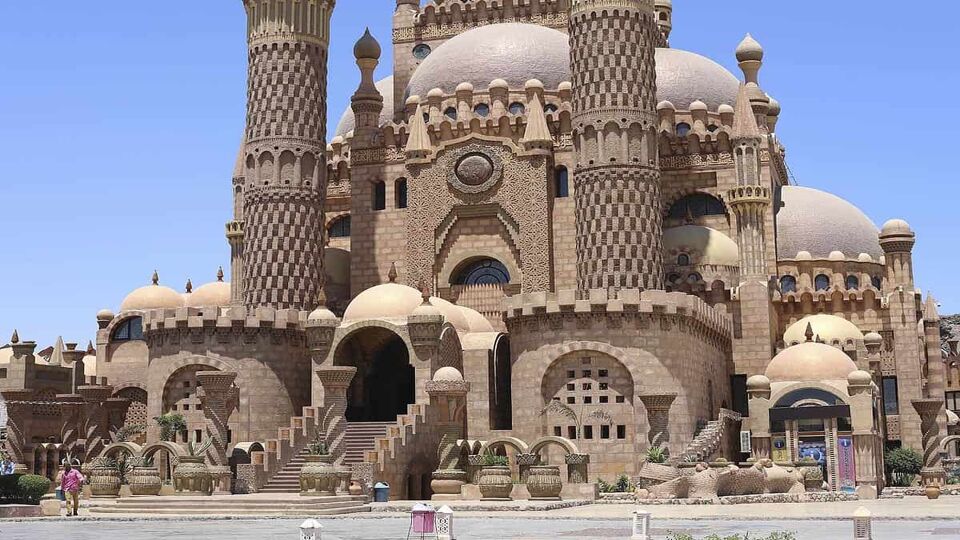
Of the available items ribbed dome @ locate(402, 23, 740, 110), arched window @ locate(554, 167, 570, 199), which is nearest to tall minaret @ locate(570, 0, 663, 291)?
arched window @ locate(554, 167, 570, 199)

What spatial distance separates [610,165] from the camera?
46062mm

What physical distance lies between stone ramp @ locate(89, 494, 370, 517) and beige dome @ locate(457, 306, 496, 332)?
14.4m

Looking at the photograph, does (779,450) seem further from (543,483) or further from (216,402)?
(216,402)

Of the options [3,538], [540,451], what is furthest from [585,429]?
[3,538]

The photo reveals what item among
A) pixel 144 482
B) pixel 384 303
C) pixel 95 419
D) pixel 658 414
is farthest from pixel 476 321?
pixel 95 419

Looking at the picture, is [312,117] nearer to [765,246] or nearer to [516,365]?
[516,365]

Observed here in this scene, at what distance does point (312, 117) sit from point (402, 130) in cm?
481

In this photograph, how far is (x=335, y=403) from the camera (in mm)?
39750

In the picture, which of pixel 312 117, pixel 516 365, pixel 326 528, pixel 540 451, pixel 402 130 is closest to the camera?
pixel 326 528

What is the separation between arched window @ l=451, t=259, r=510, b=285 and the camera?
169 ft

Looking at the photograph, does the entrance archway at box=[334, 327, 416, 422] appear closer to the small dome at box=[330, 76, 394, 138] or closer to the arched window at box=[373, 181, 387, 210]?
the arched window at box=[373, 181, 387, 210]

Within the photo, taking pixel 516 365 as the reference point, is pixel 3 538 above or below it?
below

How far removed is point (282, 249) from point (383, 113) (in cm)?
1803

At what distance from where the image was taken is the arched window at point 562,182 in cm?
5103
